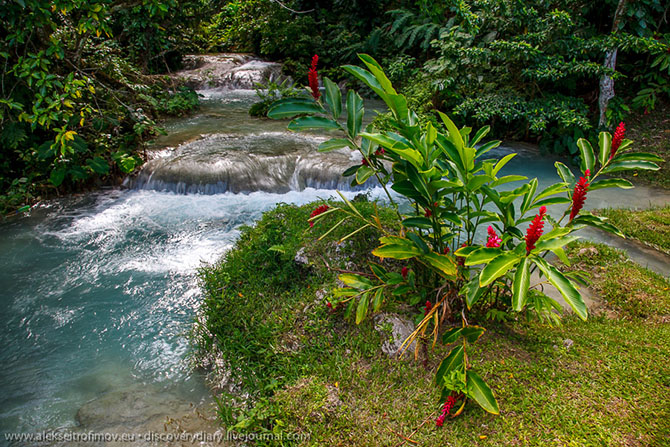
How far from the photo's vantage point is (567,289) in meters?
1.79

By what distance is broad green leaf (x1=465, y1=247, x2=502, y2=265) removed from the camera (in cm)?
191

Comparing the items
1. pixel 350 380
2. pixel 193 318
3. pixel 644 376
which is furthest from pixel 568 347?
pixel 193 318

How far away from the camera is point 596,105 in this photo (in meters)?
8.36

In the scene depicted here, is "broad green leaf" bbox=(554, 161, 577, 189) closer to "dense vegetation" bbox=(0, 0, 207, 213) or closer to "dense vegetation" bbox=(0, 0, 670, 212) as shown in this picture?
"dense vegetation" bbox=(0, 0, 670, 212)

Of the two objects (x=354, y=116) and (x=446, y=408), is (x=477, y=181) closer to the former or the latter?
(x=354, y=116)

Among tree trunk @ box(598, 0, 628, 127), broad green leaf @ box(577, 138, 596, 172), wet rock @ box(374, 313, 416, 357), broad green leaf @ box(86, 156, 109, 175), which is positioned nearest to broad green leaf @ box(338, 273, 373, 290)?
wet rock @ box(374, 313, 416, 357)

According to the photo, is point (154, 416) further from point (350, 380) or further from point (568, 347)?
point (568, 347)

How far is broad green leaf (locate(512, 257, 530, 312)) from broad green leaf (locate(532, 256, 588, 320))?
0.09 meters

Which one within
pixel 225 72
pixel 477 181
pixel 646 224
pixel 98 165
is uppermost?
pixel 477 181

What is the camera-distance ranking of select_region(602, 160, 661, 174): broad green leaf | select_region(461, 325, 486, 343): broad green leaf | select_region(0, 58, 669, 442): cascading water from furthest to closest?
select_region(0, 58, 669, 442): cascading water, select_region(602, 160, 661, 174): broad green leaf, select_region(461, 325, 486, 343): broad green leaf

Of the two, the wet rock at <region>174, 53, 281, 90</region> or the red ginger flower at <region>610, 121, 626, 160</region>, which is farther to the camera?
the wet rock at <region>174, 53, 281, 90</region>

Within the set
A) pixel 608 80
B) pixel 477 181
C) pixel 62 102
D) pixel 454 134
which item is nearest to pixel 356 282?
pixel 477 181

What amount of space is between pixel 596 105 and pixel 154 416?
9.73 metres

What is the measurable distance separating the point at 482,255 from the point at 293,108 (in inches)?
55.4
